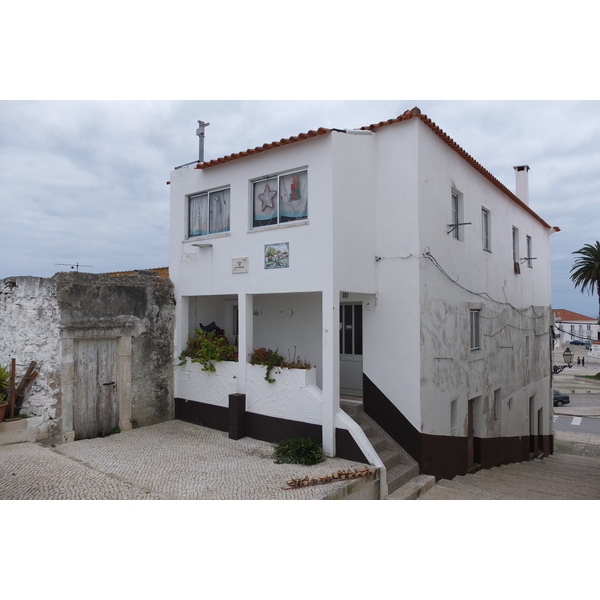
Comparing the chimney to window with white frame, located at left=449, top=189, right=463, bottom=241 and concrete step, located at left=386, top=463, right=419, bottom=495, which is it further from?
concrete step, located at left=386, top=463, right=419, bottom=495

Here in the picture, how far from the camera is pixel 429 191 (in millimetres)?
9656

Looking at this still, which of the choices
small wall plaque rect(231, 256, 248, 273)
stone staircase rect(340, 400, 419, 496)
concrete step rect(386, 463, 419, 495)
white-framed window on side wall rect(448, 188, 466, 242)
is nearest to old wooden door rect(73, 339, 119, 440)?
small wall plaque rect(231, 256, 248, 273)

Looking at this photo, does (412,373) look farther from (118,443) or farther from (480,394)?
(118,443)

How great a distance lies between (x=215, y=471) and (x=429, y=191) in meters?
7.00

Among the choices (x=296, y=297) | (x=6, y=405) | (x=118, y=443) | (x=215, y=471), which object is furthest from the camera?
(x=296, y=297)

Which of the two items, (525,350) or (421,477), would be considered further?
(525,350)

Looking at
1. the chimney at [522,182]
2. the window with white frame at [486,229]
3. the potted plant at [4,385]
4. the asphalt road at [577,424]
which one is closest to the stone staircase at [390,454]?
the window with white frame at [486,229]

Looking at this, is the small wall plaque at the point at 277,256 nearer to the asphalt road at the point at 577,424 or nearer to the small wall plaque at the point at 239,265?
the small wall plaque at the point at 239,265

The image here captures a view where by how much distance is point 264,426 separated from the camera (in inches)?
383

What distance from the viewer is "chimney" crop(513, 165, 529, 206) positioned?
680 inches

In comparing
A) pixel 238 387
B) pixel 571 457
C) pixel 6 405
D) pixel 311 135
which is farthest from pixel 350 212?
pixel 571 457

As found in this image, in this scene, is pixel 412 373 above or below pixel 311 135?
below

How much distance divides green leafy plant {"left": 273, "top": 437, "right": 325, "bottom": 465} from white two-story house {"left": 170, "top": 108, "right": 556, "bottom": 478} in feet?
0.85

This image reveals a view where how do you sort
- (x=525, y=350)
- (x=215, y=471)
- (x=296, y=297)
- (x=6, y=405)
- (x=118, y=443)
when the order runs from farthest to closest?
(x=525, y=350) < (x=296, y=297) < (x=118, y=443) < (x=6, y=405) < (x=215, y=471)
